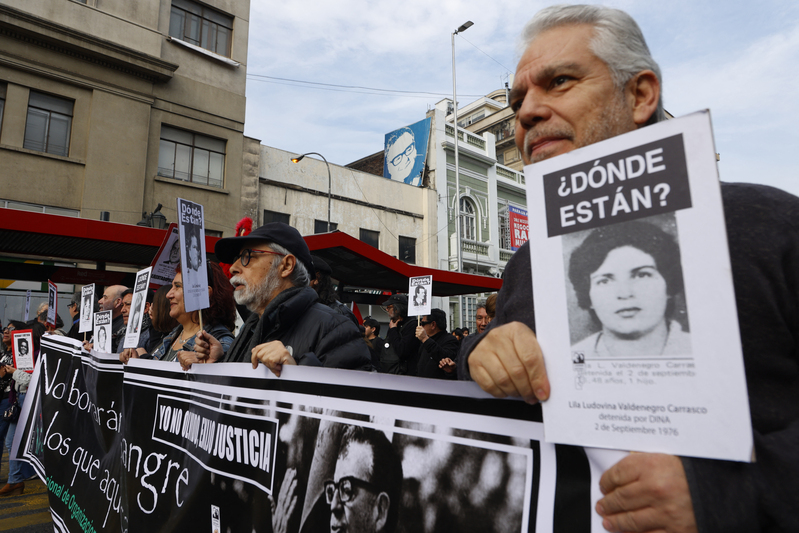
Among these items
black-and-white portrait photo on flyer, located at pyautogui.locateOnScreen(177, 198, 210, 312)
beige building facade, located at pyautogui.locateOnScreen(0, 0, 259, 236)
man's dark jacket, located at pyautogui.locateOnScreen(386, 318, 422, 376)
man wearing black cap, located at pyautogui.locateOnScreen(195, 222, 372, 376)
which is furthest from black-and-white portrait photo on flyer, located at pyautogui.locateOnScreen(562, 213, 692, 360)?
beige building facade, located at pyautogui.locateOnScreen(0, 0, 259, 236)

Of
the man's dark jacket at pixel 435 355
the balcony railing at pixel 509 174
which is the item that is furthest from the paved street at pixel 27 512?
the balcony railing at pixel 509 174

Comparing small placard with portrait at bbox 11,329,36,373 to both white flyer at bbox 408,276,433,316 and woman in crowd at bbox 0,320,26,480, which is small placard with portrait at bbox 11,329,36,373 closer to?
woman in crowd at bbox 0,320,26,480

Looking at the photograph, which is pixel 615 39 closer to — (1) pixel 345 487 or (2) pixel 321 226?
(1) pixel 345 487

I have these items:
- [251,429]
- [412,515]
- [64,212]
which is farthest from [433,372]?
[64,212]

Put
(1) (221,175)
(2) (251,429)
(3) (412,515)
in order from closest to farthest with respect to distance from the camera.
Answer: (3) (412,515) < (2) (251,429) < (1) (221,175)

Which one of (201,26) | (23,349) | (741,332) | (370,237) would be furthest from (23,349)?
(370,237)

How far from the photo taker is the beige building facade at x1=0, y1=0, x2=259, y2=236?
11.6m

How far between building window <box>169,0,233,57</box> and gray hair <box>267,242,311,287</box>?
49.9ft

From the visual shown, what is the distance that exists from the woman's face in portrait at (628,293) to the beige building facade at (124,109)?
45.5 ft

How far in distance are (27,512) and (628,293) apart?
19.0ft

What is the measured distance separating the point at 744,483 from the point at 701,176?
44 centimetres

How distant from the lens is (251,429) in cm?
167

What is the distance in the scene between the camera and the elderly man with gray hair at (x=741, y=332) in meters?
0.68

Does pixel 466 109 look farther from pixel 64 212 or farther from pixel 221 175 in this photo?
pixel 64 212
